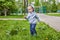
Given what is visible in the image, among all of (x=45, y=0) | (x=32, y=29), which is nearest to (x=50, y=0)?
(x=45, y=0)

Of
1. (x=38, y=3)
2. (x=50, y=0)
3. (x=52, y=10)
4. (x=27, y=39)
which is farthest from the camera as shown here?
(x=38, y=3)

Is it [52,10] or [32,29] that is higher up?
[32,29]

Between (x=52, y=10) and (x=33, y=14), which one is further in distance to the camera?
(x=52, y=10)

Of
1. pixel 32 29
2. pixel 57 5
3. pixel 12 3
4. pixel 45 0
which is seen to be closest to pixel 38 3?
pixel 45 0

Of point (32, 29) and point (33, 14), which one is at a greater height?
point (33, 14)

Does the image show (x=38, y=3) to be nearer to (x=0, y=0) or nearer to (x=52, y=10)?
(x=52, y=10)

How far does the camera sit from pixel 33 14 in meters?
9.27

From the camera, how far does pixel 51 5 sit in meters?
53.5

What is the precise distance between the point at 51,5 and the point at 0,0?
2544 centimetres

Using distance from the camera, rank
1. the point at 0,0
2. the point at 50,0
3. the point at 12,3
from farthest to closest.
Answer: the point at 50,0 < the point at 12,3 < the point at 0,0

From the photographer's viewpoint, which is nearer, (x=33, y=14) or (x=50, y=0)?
(x=33, y=14)

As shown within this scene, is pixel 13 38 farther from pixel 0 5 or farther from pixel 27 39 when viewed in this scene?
pixel 0 5

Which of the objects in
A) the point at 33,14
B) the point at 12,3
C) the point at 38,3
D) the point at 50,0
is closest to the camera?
the point at 33,14

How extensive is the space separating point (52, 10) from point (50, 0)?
5.08 m
